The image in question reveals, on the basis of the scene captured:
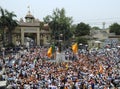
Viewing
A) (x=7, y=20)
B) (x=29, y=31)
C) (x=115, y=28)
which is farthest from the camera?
(x=115, y=28)

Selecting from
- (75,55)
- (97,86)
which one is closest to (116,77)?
(97,86)

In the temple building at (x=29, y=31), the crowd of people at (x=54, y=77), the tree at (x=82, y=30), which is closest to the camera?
the crowd of people at (x=54, y=77)

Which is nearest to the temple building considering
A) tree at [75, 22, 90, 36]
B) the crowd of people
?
tree at [75, 22, 90, 36]

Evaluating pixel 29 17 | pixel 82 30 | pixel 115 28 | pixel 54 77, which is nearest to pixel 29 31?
pixel 29 17

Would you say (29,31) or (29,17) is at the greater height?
(29,17)

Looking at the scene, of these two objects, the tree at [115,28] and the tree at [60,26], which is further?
the tree at [115,28]

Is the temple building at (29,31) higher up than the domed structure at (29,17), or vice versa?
the domed structure at (29,17)

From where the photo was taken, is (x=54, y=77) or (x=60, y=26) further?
(x=60, y=26)

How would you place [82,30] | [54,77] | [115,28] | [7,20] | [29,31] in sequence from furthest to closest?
[115,28] → [82,30] → [29,31] → [7,20] → [54,77]

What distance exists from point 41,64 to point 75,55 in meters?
9.33

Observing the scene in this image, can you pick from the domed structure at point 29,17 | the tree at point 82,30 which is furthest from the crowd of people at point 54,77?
the tree at point 82,30

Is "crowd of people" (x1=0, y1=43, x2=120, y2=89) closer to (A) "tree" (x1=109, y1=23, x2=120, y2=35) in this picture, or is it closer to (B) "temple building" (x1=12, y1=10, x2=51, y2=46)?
(B) "temple building" (x1=12, y1=10, x2=51, y2=46)

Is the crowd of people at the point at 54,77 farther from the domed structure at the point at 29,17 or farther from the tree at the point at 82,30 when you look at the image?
the tree at the point at 82,30

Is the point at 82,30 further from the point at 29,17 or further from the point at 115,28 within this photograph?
the point at 29,17
